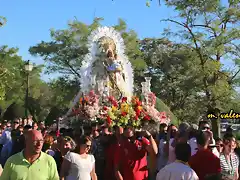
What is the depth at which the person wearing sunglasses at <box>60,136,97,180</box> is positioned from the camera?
7.07m

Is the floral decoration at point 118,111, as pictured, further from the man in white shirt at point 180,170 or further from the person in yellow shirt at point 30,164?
the person in yellow shirt at point 30,164

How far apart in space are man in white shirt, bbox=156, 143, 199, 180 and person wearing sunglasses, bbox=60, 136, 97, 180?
1694 mm

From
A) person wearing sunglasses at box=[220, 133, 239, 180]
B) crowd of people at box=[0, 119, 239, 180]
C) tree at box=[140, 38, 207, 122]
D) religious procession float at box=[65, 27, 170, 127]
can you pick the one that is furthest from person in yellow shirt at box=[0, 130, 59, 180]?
tree at box=[140, 38, 207, 122]

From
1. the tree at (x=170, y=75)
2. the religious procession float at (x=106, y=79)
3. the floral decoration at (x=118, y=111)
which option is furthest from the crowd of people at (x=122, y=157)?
the tree at (x=170, y=75)

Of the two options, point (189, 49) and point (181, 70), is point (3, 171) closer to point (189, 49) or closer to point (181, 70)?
point (189, 49)

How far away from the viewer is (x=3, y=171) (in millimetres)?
5484

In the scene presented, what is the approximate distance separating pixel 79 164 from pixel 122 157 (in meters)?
1.23

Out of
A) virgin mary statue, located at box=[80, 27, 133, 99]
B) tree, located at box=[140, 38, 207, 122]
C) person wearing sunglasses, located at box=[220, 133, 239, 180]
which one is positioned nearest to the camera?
person wearing sunglasses, located at box=[220, 133, 239, 180]

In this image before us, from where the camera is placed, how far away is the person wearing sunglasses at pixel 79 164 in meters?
7.07

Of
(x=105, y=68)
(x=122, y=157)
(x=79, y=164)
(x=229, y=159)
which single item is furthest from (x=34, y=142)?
(x=105, y=68)

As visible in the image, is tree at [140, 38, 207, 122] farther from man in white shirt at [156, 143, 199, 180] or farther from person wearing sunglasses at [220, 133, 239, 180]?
man in white shirt at [156, 143, 199, 180]

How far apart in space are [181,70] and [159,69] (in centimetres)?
454

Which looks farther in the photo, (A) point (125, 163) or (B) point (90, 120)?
(B) point (90, 120)

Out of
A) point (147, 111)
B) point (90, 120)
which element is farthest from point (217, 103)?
point (90, 120)
